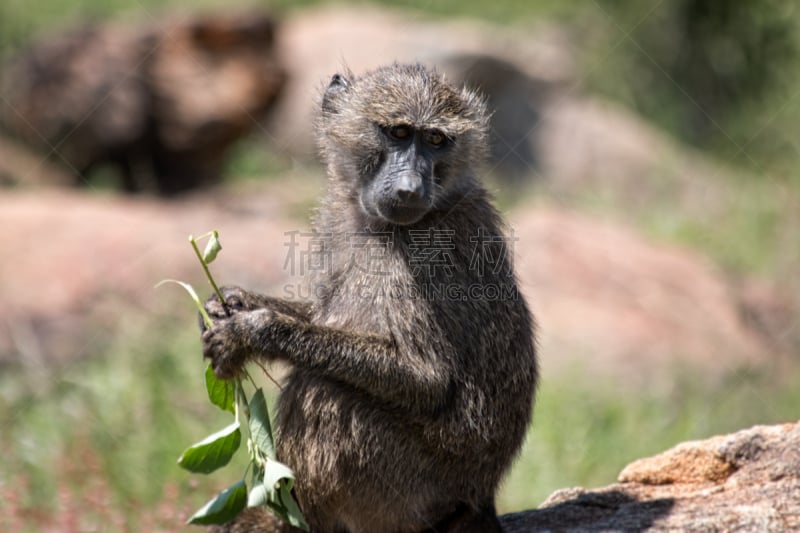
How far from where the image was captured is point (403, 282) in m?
4.03

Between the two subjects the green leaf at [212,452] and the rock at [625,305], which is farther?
the rock at [625,305]

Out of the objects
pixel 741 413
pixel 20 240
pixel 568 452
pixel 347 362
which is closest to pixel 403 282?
pixel 347 362

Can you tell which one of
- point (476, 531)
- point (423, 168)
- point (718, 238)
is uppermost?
point (718, 238)

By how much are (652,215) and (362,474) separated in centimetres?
941

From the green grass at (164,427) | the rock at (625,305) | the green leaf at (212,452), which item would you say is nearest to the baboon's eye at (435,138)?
the green leaf at (212,452)

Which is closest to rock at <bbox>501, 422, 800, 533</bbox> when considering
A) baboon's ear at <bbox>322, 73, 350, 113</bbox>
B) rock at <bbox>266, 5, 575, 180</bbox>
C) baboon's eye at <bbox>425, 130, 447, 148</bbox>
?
baboon's eye at <bbox>425, 130, 447, 148</bbox>

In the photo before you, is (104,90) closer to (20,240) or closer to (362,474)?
(20,240)

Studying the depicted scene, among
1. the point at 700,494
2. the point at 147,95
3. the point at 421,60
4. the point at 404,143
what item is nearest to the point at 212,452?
the point at 404,143

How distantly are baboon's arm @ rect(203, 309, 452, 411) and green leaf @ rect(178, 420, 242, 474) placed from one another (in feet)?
0.78

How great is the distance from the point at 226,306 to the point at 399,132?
40.1 inches

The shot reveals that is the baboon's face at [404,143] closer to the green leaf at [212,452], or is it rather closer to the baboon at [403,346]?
the baboon at [403,346]

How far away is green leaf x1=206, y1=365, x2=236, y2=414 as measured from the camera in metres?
3.96

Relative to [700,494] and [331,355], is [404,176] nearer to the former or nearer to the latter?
[331,355]

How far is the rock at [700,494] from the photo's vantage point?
3.86 m
